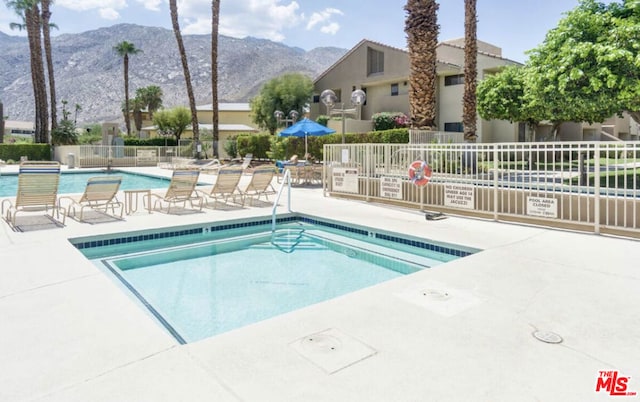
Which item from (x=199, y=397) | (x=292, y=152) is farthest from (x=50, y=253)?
(x=292, y=152)

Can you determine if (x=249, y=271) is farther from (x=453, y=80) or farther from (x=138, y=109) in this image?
(x=138, y=109)

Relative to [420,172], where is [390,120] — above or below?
above

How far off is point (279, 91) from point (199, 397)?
36.3 m

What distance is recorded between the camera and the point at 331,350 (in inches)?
123

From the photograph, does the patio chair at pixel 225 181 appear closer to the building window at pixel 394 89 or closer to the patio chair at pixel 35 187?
the patio chair at pixel 35 187

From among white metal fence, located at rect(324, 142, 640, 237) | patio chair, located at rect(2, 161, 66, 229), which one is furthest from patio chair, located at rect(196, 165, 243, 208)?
patio chair, located at rect(2, 161, 66, 229)

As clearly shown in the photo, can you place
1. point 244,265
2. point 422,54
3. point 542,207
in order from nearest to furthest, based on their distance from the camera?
point 244,265 → point 542,207 → point 422,54

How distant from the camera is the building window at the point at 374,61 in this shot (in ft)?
106

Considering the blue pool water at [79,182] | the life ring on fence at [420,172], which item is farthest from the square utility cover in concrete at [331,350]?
the blue pool water at [79,182]

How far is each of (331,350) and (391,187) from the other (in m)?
7.85

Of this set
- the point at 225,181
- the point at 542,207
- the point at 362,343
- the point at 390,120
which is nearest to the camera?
the point at 362,343

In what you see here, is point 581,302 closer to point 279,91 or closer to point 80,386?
point 80,386

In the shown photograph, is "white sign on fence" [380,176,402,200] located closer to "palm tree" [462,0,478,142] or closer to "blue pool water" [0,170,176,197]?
"palm tree" [462,0,478,142]

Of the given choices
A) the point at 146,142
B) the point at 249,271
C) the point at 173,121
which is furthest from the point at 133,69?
the point at 249,271
